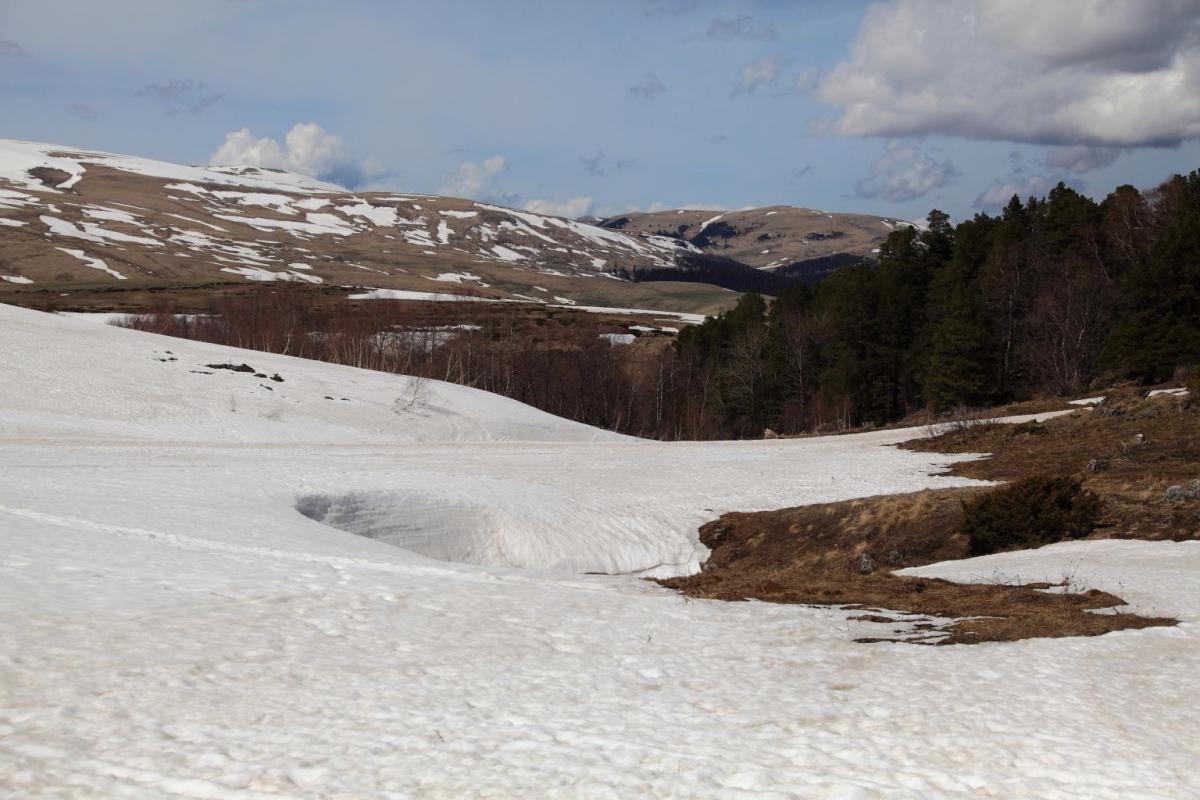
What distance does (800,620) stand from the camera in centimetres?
1359

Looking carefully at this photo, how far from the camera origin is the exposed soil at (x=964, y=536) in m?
14.1

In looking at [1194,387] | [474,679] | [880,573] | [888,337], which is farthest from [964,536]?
[888,337]

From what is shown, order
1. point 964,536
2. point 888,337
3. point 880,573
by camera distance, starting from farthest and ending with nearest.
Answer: point 888,337 < point 964,536 < point 880,573

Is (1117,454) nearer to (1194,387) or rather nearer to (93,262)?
(1194,387)

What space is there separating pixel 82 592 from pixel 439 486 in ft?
53.0

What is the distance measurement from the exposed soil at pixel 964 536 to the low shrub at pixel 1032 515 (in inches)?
20.2

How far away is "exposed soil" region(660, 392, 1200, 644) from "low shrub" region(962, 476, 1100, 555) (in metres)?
0.51

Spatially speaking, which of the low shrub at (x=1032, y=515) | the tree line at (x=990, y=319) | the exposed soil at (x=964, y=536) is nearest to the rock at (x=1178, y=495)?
the exposed soil at (x=964, y=536)

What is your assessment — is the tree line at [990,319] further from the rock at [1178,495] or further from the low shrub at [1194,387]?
the rock at [1178,495]

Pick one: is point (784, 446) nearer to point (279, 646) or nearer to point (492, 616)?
point (492, 616)

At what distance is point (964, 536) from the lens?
2277 centimetres

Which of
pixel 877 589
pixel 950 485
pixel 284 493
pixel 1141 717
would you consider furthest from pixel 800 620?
pixel 950 485

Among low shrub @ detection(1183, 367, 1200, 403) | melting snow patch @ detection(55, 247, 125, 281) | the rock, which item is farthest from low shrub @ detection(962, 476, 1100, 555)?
melting snow patch @ detection(55, 247, 125, 281)

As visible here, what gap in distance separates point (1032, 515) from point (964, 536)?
1752 millimetres
